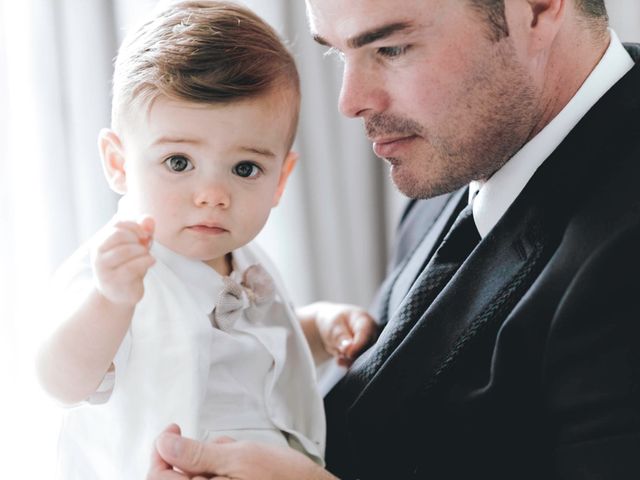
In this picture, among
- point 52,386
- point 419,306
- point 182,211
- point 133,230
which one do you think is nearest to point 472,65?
point 419,306

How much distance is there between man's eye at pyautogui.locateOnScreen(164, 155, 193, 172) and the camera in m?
1.25

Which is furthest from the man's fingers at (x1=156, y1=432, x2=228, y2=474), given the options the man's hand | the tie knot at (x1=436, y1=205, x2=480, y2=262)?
the tie knot at (x1=436, y1=205, x2=480, y2=262)

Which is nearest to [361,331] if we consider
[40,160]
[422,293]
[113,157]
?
[422,293]

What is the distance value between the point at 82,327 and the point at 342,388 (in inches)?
19.9

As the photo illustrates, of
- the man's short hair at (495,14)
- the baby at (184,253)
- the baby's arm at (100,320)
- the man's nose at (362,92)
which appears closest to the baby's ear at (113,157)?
the baby at (184,253)

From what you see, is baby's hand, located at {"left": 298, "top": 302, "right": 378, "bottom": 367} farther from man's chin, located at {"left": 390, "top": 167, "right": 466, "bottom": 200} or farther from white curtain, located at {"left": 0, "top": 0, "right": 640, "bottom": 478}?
white curtain, located at {"left": 0, "top": 0, "right": 640, "bottom": 478}

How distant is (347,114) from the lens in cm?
140

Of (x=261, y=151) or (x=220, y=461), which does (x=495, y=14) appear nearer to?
(x=261, y=151)

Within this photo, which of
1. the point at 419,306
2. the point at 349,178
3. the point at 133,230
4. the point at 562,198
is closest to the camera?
the point at 133,230

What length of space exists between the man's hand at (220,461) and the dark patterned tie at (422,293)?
0.22 m

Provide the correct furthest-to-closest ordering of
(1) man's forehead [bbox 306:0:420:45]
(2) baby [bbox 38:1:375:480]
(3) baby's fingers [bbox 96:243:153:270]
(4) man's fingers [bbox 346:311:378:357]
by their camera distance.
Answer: (4) man's fingers [bbox 346:311:378:357]
(1) man's forehead [bbox 306:0:420:45]
(2) baby [bbox 38:1:375:480]
(3) baby's fingers [bbox 96:243:153:270]

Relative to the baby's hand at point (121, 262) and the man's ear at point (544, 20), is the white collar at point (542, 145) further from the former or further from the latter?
the baby's hand at point (121, 262)

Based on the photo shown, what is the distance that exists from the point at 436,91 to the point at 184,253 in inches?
18.4

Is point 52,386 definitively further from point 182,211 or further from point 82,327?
point 182,211
